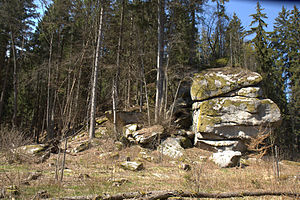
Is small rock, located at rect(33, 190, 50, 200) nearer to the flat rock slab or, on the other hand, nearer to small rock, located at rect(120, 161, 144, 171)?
small rock, located at rect(120, 161, 144, 171)

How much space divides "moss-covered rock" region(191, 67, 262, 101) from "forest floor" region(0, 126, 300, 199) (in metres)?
4.47

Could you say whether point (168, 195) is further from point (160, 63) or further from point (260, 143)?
point (160, 63)

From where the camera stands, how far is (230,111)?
1309cm

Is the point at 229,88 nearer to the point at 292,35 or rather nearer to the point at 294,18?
the point at 292,35

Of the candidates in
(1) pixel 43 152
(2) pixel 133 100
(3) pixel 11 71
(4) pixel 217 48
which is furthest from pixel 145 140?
(3) pixel 11 71

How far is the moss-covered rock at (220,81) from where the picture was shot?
13.9 meters

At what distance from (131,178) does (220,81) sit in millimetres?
9948

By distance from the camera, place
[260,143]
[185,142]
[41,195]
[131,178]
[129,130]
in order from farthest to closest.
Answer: [129,130], [185,142], [260,143], [131,178], [41,195]

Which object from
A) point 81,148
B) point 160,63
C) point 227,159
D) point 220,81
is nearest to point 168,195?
point 227,159

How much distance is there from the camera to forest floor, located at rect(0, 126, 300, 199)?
5328 millimetres

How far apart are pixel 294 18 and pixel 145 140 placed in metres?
20.5

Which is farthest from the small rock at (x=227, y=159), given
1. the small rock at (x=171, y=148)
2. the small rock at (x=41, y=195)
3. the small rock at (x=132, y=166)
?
the small rock at (x=41, y=195)

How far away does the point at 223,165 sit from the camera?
10.2 m

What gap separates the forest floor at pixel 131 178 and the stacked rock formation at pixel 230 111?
1701 millimetres
